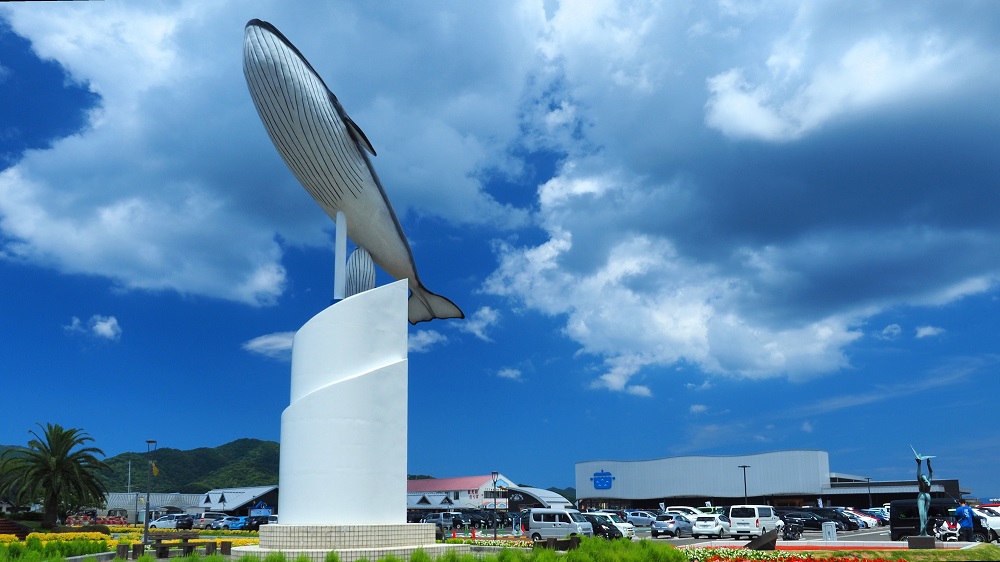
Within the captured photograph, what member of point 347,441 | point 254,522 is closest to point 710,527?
point 347,441

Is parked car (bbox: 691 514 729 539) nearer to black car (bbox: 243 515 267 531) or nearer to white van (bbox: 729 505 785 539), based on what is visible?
white van (bbox: 729 505 785 539)

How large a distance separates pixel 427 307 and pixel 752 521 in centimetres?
2156

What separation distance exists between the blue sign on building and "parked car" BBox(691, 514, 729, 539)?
4623 cm

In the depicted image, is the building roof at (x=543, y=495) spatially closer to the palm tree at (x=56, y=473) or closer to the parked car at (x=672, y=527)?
the parked car at (x=672, y=527)

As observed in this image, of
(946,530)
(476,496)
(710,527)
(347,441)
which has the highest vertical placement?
(347,441)

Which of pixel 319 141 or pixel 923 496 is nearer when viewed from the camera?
pixel 319 141

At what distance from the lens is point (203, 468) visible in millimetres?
145000

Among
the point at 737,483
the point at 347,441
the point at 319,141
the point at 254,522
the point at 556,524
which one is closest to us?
the point at 347,441

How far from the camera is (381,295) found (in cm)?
1877

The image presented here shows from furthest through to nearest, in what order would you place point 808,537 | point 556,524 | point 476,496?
point 476,496
point 808,537
point 556,524

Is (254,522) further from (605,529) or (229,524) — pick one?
(605,529)

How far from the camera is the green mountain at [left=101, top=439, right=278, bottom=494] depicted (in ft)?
408

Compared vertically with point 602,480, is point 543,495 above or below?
below

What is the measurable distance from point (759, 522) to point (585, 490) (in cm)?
5172
